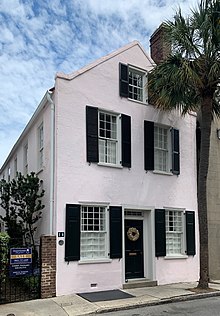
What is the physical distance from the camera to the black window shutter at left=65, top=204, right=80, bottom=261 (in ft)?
36.9

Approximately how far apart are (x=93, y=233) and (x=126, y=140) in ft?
11.1

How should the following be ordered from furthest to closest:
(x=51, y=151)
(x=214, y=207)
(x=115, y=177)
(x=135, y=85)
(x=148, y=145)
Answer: (x=214, y=207) < (x=135, y=85) < (x=148, y=145) < (x=115, y=177) < (x=51, y=151)

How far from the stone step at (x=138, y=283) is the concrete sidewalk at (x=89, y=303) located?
0.30 metres

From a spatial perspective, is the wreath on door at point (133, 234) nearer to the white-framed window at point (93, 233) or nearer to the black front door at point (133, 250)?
the black front door at point (133, 250)

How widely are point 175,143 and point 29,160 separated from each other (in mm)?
5848

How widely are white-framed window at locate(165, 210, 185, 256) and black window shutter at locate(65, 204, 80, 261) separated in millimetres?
3917

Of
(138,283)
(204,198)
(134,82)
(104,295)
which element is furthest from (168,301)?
(134,82)

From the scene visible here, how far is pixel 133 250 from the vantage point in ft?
43.0

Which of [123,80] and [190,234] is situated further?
[190,234]

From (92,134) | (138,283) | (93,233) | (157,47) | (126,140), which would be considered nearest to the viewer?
(93,233)

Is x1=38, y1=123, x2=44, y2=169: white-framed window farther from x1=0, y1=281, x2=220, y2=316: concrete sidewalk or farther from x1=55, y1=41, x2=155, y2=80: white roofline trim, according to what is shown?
x1=0, y1=281, x2=220, y2=316: concrete sidewalk

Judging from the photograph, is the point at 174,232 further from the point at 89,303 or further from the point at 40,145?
the point at 40,145

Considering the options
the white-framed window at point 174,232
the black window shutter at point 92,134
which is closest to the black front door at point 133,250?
the white-framed window at point 174,232

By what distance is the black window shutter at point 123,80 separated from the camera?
1332 centimetres
